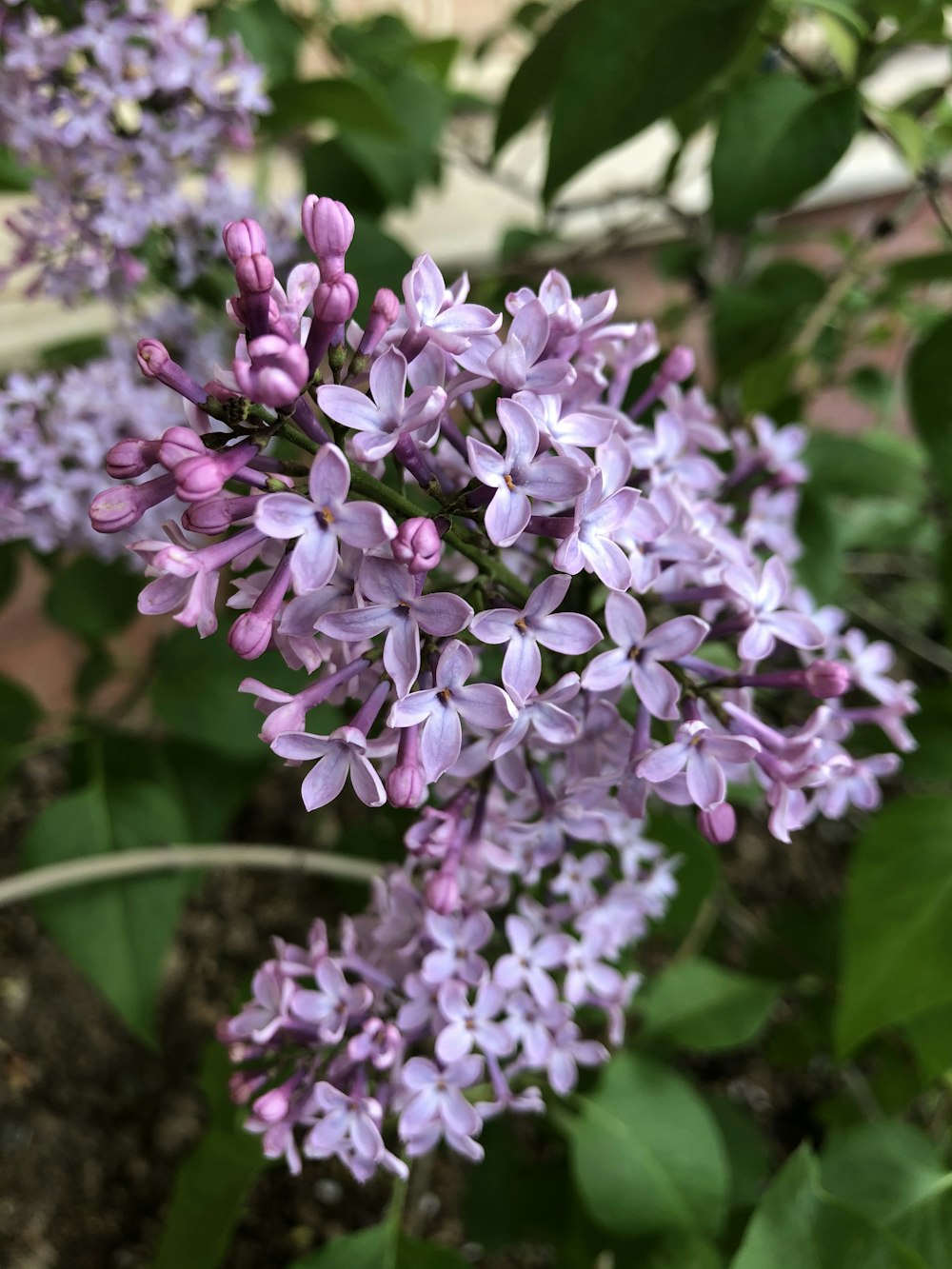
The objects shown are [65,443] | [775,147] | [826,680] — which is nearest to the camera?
[826,680]

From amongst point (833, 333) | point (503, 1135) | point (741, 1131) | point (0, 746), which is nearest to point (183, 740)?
point (0, 746)

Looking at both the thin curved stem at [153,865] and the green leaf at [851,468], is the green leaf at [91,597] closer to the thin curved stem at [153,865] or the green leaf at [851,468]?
the thin curved stem at [153,865]

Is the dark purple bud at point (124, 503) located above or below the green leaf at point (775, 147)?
below

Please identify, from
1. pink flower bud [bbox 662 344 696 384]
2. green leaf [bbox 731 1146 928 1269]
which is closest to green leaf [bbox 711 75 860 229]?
pink flower bud [bbox 662 344 696 384]

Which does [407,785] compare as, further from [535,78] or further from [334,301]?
[535,78]

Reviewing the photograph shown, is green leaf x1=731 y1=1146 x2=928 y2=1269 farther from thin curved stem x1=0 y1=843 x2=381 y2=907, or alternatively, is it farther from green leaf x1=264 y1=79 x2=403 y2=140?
green leaf x1=264 y1=79 x2=403 y2=140

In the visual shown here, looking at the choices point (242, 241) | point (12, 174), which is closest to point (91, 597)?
point (12, 174)

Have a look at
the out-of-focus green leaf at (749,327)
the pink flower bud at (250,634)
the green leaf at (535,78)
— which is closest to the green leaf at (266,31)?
the green leaf at (535,78)
